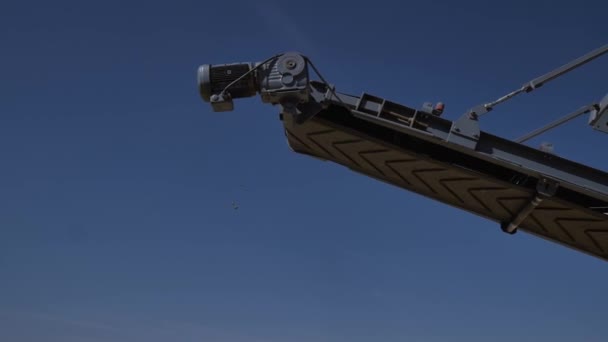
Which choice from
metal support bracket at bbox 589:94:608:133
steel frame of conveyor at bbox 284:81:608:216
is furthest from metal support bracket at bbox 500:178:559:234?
metal support bracket at bbox 589:94:608:133

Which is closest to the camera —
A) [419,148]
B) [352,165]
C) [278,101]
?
[278,101]

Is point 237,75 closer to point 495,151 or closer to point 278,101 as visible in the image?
point 278,101

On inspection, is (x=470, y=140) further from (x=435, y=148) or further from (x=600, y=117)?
(x=600, y=117)

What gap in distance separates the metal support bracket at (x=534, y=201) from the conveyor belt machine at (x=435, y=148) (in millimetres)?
17

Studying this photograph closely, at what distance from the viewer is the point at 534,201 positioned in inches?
433

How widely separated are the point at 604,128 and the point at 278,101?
609 centimetres

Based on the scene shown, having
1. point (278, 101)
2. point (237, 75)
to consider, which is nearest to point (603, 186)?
point (278, 101)

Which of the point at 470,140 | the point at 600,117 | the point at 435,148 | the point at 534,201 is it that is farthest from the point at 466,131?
the point at 600,117

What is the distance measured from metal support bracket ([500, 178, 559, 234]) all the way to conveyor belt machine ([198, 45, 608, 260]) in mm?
17

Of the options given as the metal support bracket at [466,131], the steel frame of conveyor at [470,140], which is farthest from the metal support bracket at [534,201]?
the metal support bracket at [466,131]

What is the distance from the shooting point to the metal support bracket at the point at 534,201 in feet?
35.1

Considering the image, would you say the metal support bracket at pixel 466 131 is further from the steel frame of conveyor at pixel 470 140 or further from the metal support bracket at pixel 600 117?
the metal support bracket at pixel 600 117

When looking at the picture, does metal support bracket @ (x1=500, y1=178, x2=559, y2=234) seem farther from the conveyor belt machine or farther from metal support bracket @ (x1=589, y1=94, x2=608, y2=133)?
metal support bracket @ (x1=589, y1=94, x2=608, y2=133)

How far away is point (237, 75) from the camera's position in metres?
10.8
